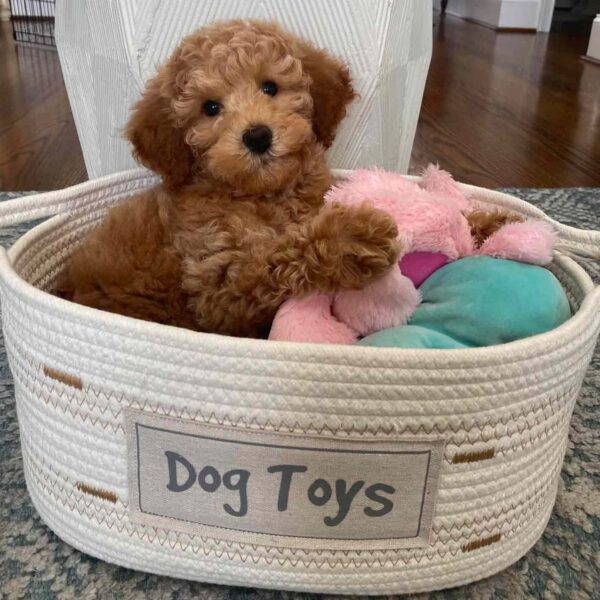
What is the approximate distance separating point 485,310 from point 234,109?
0.32 metres

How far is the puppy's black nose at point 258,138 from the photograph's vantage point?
71cm

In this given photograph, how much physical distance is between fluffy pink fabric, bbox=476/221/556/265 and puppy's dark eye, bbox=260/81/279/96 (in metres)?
0.27

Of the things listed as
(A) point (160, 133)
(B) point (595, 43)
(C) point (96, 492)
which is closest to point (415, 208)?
(A) point (160, 133)

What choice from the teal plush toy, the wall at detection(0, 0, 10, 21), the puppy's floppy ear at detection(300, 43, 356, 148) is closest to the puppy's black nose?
the puppy's floppy ear at detection(300, 43, 356, 148)

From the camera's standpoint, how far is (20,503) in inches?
28.4

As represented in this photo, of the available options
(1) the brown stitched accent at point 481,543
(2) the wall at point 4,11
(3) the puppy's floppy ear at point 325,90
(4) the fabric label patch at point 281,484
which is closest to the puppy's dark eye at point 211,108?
(3) the puppy's floppy ear at point 325,90

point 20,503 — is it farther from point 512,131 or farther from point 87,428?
point 512,131

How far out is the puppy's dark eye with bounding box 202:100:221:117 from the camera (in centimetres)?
74

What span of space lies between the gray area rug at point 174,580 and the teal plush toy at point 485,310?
8.8 inches

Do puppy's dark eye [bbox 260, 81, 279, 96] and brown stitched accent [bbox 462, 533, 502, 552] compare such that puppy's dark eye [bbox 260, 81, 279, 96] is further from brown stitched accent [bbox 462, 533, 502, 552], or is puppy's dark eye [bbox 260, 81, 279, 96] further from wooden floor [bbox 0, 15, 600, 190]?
wooden floor [bbox 0, 15, 600, 190]

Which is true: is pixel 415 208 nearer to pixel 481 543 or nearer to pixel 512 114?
pixel 481 543

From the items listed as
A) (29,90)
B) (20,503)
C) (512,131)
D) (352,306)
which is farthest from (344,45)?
(29,90)

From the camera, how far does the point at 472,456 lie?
564 mm

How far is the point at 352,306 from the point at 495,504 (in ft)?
0.70
